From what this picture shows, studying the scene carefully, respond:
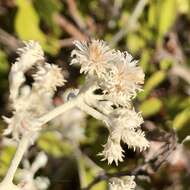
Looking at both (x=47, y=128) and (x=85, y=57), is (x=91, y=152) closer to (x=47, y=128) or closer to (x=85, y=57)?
(x=47, y=128)

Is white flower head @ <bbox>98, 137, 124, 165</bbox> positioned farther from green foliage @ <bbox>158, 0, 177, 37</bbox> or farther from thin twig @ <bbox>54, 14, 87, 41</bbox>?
thin twig @ <bbox>54, 14, 87, 41</bbox>

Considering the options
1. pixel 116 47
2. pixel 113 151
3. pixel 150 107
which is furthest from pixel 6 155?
pixel 113 151

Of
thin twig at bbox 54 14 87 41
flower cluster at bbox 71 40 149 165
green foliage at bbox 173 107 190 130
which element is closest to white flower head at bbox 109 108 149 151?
flower cluster at bbox 71 40 149 165

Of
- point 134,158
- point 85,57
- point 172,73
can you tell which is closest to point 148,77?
point 172,73

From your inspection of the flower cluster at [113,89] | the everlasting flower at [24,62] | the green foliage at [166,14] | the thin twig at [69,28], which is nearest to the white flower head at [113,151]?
the flower cluster at [113,89]

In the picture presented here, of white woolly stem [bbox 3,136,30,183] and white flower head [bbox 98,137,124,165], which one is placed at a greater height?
white flower head [bbox 98,137,124,165]

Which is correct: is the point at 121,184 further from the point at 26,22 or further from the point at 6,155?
the point at 26,22
